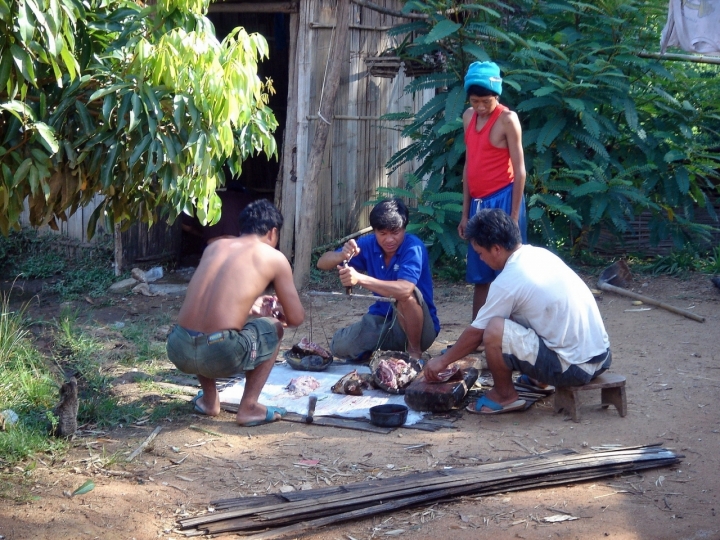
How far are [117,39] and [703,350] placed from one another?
447cm

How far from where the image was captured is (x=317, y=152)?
24.7 ft

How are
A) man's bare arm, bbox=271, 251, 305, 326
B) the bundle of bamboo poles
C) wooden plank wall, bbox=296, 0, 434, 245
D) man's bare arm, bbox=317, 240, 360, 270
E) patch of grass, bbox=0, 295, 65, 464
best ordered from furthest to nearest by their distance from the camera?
wooden plank wall, bbox=296, 0, 434, 245 → man's bare arm, bbox=317, 240, 360, 270 → man's bare arm, bbox=271, 251, 305, 326 → patch of grass, bbox=0, 295, 65, 464 → the bundle of bamboo poles

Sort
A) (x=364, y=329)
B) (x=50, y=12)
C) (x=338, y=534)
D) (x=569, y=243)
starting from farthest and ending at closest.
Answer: (x=569, y=243) < (x=364, y=329) < (x=338, y=534) < (x=50, y=12)

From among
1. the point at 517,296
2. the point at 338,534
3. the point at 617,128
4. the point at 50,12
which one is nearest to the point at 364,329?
the point at 517,296

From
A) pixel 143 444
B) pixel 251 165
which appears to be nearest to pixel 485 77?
pixel 143 444

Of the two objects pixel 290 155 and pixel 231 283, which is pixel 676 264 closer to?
pixel 290 155

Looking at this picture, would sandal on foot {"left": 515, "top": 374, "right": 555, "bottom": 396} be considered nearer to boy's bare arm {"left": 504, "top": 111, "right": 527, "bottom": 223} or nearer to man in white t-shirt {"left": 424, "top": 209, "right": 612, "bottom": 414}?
man in white t-shirt {"left": 424, "top": 209, "right": 612, "bottom": 414}

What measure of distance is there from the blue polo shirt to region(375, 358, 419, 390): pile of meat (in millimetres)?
572

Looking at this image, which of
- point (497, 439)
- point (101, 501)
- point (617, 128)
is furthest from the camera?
point (617, 128)

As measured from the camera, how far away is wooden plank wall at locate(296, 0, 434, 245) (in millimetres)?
8555

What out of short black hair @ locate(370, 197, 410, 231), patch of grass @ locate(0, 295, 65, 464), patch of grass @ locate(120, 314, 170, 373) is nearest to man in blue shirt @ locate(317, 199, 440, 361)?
short black hair @ locate(370, 197, 410, 231)

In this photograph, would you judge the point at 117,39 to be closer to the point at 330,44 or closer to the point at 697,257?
the point at 330,44

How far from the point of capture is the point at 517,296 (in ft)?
14.3

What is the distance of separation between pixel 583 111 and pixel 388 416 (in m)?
4.21
